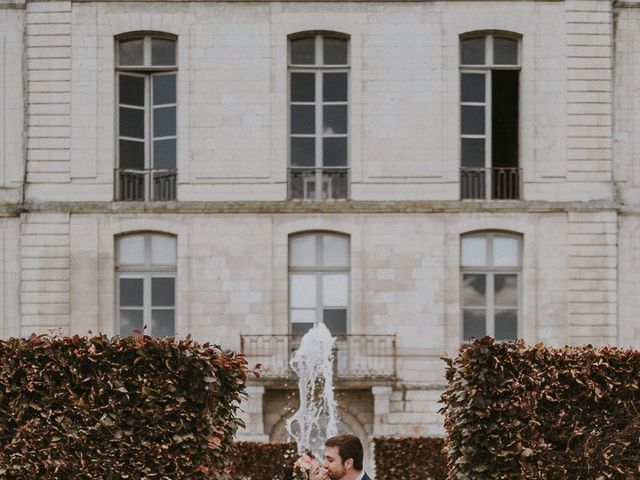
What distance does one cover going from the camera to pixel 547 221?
21188mm

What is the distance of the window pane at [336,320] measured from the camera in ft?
69.8

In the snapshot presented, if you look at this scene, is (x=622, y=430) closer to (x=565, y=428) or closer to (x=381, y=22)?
(x=565, y=428)

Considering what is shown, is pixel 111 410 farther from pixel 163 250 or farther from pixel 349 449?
pixel 163 250

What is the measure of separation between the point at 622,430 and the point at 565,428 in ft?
1.75

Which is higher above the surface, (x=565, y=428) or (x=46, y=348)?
(x=46, y=348)

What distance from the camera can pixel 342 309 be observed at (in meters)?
21.3

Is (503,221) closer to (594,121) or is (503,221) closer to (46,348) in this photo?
(594,121)

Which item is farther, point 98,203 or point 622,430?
point 98,203

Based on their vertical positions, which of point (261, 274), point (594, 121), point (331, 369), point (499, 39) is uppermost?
point (499, 39)

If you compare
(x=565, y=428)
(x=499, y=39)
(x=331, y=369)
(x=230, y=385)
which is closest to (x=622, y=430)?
(x=565, y=428)

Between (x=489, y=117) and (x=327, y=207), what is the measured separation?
324 centimetres

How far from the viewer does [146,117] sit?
21688mm

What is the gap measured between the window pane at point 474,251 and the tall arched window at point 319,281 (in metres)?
2.01

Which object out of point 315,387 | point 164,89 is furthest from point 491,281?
point 164,89
